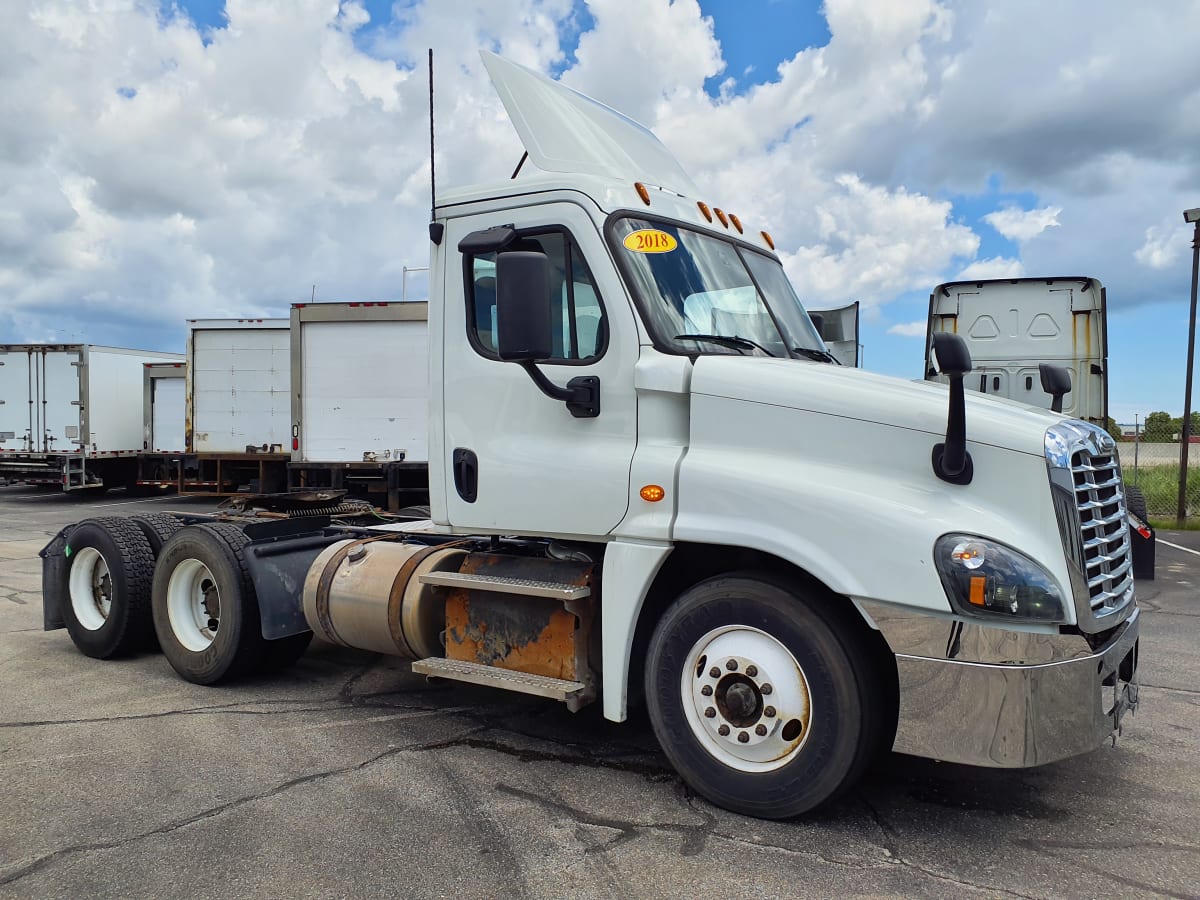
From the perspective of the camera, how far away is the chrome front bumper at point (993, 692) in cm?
340

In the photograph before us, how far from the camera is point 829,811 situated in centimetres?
397

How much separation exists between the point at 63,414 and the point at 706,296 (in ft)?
66.2

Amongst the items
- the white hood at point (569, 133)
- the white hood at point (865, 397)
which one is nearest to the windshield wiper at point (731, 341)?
the white hood at point (865, 397)

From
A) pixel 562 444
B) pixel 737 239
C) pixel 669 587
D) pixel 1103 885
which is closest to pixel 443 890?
pixel 669 587

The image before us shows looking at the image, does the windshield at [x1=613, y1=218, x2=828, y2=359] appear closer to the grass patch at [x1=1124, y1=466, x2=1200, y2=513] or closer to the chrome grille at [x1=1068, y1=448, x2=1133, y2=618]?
the chrome grille at [x1=1068, y1=448, x2=1133, y2=618]

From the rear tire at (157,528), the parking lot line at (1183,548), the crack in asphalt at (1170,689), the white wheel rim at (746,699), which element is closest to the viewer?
the white wheel rim at (746,699)

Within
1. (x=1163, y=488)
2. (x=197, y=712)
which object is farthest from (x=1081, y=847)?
(x=1163, y=488)

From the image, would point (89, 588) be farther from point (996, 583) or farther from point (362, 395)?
point (362, 395)

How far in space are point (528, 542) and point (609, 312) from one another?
129 cm

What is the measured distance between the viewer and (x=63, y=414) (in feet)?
67.6

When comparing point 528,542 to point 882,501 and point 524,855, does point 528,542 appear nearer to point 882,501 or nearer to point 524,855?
point 524,855

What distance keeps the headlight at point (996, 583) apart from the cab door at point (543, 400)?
1391 millimetres

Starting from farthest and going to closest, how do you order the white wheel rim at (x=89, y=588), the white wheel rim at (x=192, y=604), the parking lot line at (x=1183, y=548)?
the parking lot line at (x=1183, y=548) < the white wheel rim at (x=89, y=588) < the white wheel rim at (x=192, y=604)

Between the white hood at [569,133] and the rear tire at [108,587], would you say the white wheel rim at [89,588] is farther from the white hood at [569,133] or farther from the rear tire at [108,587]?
the white hood at [569,133]
